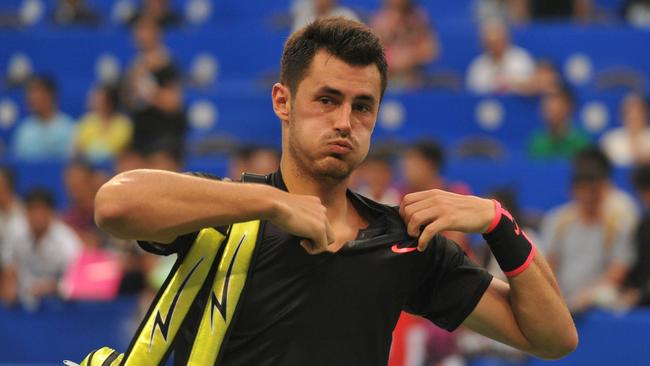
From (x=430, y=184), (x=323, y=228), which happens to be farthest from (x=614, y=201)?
(x=323, y=228)

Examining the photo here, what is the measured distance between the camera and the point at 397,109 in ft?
36.5

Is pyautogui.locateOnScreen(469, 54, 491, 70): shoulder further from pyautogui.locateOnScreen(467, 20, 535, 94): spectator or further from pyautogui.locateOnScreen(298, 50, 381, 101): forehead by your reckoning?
pyautogui.locateOnScreen(298, 50, 381, 101): forehead

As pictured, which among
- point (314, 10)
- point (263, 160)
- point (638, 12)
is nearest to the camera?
point (263, 160)

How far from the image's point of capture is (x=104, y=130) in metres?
11.1

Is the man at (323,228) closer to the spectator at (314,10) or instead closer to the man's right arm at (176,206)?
the man's right arm at (176,206)

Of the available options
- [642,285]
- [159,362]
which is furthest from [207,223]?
[642,285]

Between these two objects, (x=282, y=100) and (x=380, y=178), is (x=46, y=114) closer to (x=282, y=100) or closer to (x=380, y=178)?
(x=380, y=178)

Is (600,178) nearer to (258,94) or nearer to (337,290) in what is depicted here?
(258,94)

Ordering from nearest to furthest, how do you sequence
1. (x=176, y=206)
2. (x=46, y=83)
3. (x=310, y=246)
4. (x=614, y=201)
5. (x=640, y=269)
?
(x=176, y=206), (x=310, y=246), (x=640, y=269), (x=614, y=201), (x=46, y=83)

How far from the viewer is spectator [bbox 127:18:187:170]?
9961 mm

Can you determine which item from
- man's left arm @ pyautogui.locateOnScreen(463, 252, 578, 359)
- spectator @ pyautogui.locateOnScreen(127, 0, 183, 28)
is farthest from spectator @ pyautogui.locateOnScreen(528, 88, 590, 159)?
man's left arm @ pyautogui.locateOnScreen(463, 252, 578, 359)

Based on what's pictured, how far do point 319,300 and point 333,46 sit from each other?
61 centimetres

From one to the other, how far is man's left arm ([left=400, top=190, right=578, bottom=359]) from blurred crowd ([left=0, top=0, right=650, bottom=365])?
362 cm

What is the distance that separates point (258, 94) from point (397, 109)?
1.31 metres
